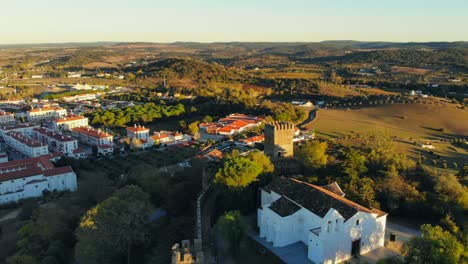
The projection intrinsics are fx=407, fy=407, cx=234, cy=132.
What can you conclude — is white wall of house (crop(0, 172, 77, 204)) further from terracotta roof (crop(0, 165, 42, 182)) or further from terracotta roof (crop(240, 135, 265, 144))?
terracotta roof (crop(240, 135, 265, 144))

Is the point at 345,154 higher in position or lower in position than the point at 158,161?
higher

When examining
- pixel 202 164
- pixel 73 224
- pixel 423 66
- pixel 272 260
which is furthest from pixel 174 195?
pixel 423 66

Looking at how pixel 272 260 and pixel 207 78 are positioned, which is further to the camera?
pixel 207 78

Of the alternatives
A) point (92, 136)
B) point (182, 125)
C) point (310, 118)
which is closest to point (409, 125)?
point (310, 118)

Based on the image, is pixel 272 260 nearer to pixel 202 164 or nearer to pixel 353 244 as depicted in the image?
pixel 353 244

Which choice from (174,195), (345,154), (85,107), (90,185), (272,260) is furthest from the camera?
(85,107)

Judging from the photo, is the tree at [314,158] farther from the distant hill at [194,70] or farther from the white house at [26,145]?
the distant hill at [194,70]
